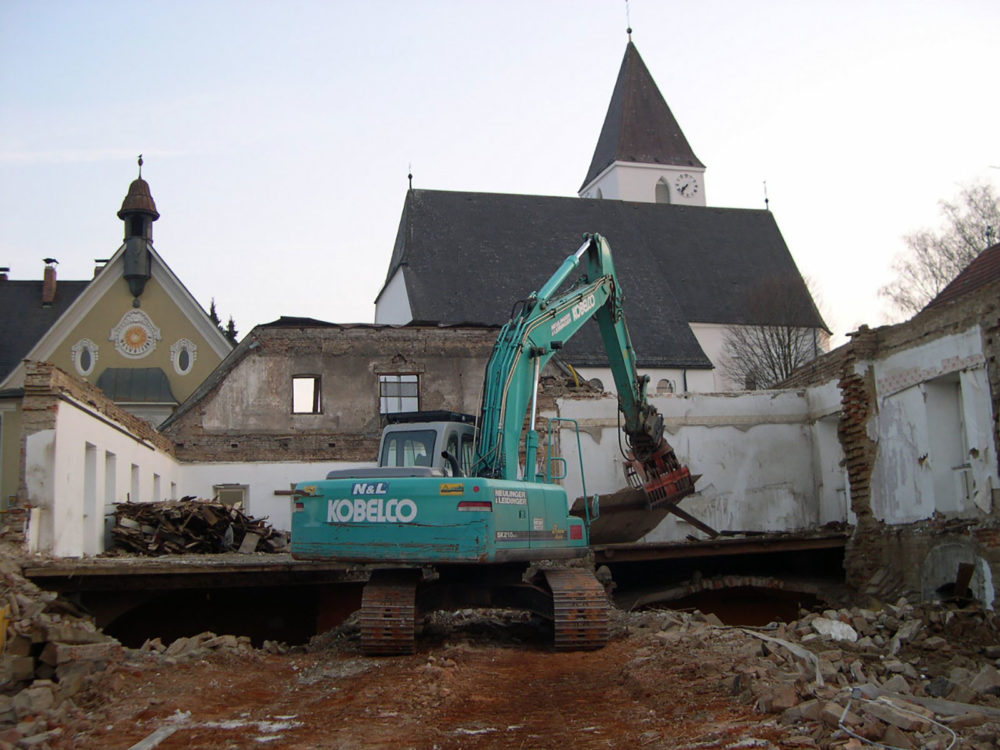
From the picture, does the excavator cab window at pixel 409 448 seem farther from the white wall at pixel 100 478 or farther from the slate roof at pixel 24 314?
the slate roof at pixel 24 314

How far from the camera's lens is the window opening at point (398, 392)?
2464 cm

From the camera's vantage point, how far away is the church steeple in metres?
33.5

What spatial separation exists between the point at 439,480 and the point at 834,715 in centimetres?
486

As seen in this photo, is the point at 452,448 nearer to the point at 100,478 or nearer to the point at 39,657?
the point at 39,657

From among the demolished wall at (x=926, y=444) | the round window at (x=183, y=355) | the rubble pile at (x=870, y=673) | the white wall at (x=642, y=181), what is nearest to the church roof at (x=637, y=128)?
the white wall at (x=642, y=181)

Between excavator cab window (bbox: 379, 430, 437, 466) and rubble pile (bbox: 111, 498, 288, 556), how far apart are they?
8033mm

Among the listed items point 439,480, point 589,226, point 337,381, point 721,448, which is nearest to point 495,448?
point 439,480

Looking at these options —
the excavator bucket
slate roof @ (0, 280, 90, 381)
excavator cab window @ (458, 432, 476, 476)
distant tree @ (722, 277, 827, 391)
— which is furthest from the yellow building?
excavator cab window @ (458, 432, 476, 476)

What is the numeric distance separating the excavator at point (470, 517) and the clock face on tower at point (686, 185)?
37.5 metres

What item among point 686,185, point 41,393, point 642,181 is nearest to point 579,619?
point 41,393

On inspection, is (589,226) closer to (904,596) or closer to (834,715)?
(904,596)

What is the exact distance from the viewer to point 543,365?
13.1m

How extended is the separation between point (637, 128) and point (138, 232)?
25.5 metres

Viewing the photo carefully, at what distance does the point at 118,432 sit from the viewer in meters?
18.4
